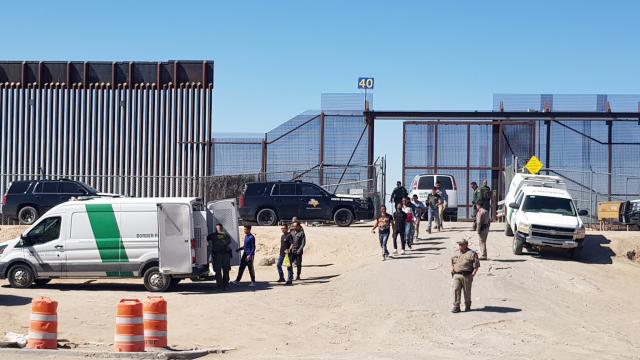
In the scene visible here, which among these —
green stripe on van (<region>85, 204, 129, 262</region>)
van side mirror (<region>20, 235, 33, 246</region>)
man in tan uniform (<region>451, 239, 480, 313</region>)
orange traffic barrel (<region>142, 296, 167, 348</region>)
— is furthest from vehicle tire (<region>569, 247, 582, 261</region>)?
orange traffic barrel (<region>142, 296, 167, 348</region>)

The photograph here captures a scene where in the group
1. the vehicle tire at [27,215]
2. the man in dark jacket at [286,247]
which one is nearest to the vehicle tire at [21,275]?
the man in dark jacket at [286,247]

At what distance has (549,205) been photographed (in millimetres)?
28234

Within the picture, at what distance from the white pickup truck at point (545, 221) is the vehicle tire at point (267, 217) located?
28.6 feet

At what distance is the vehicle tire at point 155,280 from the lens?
23.5 m

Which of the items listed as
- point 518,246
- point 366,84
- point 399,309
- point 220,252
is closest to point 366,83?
point 366,84

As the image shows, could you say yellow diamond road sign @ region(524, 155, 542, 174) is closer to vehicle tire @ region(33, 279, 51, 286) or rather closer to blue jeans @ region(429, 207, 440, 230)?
blue jeans @ region(429, 207, 440, 230)

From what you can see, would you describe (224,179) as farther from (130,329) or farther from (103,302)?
(130,329)

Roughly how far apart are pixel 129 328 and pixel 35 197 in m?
20.9

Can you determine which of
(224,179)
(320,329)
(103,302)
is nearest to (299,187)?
(224,179)

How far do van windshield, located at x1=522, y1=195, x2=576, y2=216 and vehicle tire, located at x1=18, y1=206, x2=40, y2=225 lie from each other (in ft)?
57.3

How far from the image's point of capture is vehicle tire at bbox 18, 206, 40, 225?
34594 mm

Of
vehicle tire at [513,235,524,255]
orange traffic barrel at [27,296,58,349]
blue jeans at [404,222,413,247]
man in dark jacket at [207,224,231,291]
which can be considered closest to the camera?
orange traffic barrel at [27,296,58,349]

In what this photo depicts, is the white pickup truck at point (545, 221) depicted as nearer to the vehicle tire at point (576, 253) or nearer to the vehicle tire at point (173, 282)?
the vehicle tire at point (576, 253)

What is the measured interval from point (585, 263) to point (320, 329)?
460 inches
